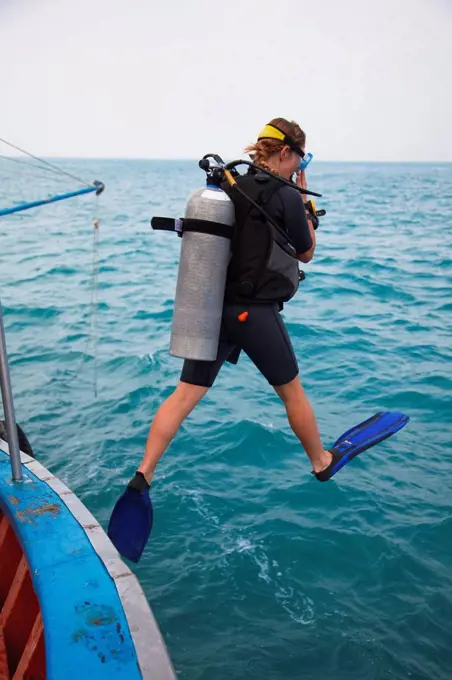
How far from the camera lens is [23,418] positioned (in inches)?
341

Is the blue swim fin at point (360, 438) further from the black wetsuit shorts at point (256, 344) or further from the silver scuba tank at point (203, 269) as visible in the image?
the silver scuba tank at point (203, 269)

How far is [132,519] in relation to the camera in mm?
4098

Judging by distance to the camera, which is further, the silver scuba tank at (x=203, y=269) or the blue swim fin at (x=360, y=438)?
the blue swim fin at (x=360, y=438)

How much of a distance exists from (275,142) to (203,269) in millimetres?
882

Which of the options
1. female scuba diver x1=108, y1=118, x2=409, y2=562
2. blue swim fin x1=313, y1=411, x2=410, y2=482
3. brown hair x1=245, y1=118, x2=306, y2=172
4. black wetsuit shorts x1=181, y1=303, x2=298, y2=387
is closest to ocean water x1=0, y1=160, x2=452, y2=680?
blue swim fin x1=313, y1=411, x2=410, y2=482

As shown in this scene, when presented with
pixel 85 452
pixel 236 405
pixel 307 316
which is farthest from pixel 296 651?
pixel 307 316

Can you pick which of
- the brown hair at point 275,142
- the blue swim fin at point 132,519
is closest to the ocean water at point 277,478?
the blue swim fin at point 132,519

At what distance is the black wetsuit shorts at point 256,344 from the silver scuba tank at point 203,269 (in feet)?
0.56

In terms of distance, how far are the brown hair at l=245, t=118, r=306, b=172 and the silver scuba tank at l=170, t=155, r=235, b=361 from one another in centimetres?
25

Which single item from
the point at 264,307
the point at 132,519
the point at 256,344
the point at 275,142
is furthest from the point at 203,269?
the point at 132,519

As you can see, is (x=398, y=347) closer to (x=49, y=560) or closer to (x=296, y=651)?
(x=296, y=651)

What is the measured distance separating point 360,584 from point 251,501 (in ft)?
5.31

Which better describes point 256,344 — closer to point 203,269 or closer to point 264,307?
point 264,307

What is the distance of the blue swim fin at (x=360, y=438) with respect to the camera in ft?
15.0
